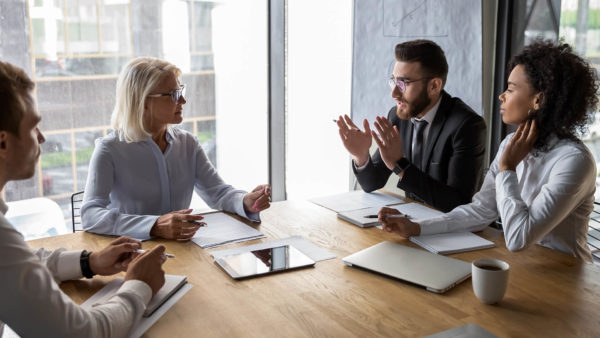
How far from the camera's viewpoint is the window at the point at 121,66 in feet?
10.9

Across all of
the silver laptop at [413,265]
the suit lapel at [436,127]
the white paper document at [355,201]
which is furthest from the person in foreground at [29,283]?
the suit lapel at [436,127]

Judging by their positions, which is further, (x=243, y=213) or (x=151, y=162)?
(x=151, y=162)

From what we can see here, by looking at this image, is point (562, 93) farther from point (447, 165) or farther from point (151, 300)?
point (151, 300)

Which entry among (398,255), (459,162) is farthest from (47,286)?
(459,162)

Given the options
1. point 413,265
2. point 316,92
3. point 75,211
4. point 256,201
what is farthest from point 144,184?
point 316,92

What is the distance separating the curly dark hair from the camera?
197 cm

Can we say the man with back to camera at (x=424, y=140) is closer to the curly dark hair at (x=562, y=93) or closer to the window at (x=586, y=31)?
the curly dark hair at (x=562, y=93)

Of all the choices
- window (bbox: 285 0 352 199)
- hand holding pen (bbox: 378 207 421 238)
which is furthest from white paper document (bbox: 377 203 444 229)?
window (bbox: 285 0 352 199)

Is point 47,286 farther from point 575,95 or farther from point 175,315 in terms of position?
point 575,95

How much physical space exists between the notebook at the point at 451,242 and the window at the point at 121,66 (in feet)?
7.86

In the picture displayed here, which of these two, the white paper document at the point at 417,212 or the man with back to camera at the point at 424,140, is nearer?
the white paper document at the point at 417,212

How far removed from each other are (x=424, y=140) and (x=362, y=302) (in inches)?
55.7

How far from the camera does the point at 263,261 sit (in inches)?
66.3

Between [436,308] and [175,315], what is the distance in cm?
62
